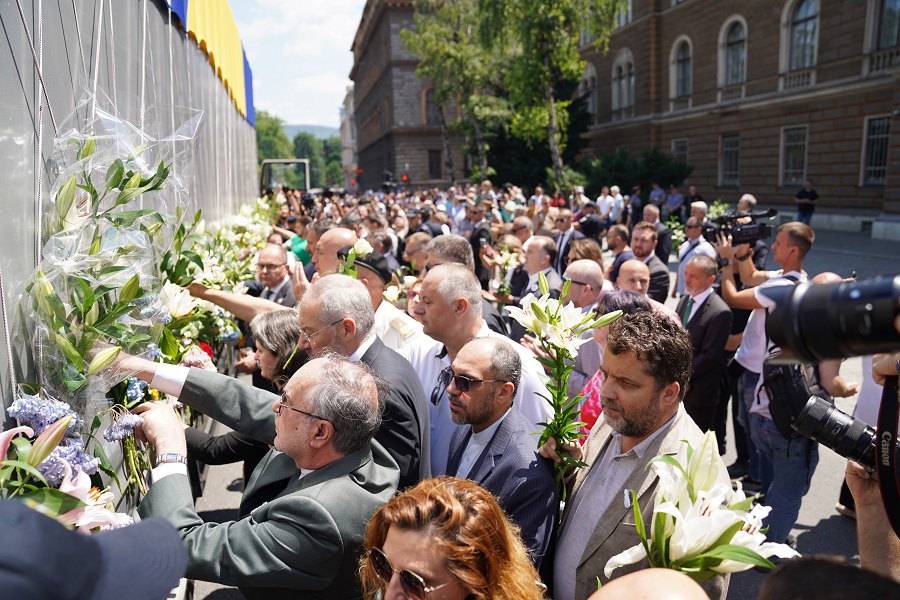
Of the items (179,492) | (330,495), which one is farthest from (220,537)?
(330,495)

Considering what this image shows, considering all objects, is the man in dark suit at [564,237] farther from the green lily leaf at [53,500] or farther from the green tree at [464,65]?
the green tree at [464,65]

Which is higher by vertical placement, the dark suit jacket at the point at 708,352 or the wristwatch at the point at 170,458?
the wristwatch at the point at 170,458

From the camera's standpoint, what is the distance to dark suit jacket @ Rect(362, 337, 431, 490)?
2.96 metres

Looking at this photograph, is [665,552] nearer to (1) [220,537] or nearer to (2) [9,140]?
(1) [220,537]

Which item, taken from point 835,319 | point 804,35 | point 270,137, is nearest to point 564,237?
point 835,319

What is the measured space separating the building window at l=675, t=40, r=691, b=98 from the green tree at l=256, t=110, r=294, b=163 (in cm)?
9494

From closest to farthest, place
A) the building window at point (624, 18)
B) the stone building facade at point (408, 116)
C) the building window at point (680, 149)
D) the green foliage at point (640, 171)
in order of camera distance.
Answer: the green foliage at point (640, 171) → the building window at point (680, 149) → the building window at point (624, 18) → the stone building facade at point (408, 116)

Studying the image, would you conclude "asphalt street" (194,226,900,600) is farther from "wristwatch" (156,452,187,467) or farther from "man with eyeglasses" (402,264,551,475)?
"wristwatch" (156,452,187,467)

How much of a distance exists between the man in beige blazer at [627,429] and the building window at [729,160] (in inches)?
1172

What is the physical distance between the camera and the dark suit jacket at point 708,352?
16.6 feet

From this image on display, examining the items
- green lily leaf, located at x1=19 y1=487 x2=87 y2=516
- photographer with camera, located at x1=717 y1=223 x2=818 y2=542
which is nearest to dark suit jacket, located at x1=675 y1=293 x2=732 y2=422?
photographer with camera, located at x1=717 y1=223 x2=818 y2=542

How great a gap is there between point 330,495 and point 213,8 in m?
7.66

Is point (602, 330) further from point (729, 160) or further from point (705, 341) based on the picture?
point (729, 160)

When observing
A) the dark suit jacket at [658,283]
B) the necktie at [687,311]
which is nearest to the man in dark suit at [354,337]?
the necktie at [687,311]
